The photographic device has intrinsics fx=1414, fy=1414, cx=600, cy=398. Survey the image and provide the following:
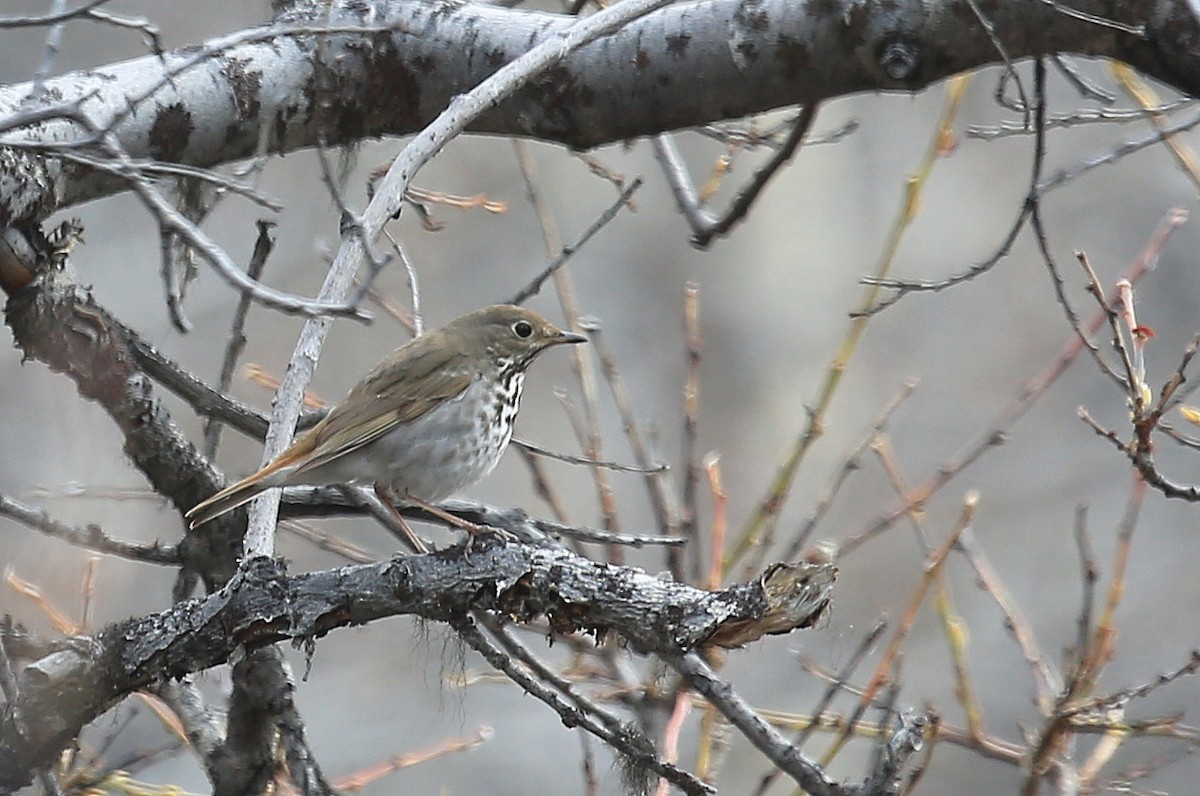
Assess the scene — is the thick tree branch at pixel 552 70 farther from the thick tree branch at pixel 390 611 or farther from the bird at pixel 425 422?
the thick tree branch at pixel 390 611

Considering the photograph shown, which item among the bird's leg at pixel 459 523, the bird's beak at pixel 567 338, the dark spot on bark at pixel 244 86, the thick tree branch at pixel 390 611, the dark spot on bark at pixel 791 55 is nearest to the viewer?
the thick tree branch at pixel 390 611

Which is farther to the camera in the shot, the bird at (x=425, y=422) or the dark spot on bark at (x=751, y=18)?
the bird at (x=425, y=422)

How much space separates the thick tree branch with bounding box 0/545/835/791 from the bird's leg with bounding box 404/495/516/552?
15 cm

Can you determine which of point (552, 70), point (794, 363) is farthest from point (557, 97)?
point (794, 363)

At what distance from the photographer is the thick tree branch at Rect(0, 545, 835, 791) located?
2.08m

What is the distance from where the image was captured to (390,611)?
2.21 metres

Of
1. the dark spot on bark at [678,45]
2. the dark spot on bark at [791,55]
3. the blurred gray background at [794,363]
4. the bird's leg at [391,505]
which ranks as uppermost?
the blurred gray background at [794,363]

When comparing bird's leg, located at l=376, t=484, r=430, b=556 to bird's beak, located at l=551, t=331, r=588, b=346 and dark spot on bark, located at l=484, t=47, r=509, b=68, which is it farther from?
dark spot on bark, located at l=484, t=47, r=509, b=68

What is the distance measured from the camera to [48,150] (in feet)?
6.41

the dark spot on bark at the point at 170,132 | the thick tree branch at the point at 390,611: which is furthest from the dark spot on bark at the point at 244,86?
the thick tree branch at the point at 390,611

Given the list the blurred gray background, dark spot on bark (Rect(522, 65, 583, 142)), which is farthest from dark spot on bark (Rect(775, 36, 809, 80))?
the blurred gray background

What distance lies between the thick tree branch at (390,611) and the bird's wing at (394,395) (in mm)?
866

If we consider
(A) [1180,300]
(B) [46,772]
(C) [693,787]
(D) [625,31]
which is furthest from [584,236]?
(A) [1180,300]

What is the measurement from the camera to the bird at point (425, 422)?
3131mm
